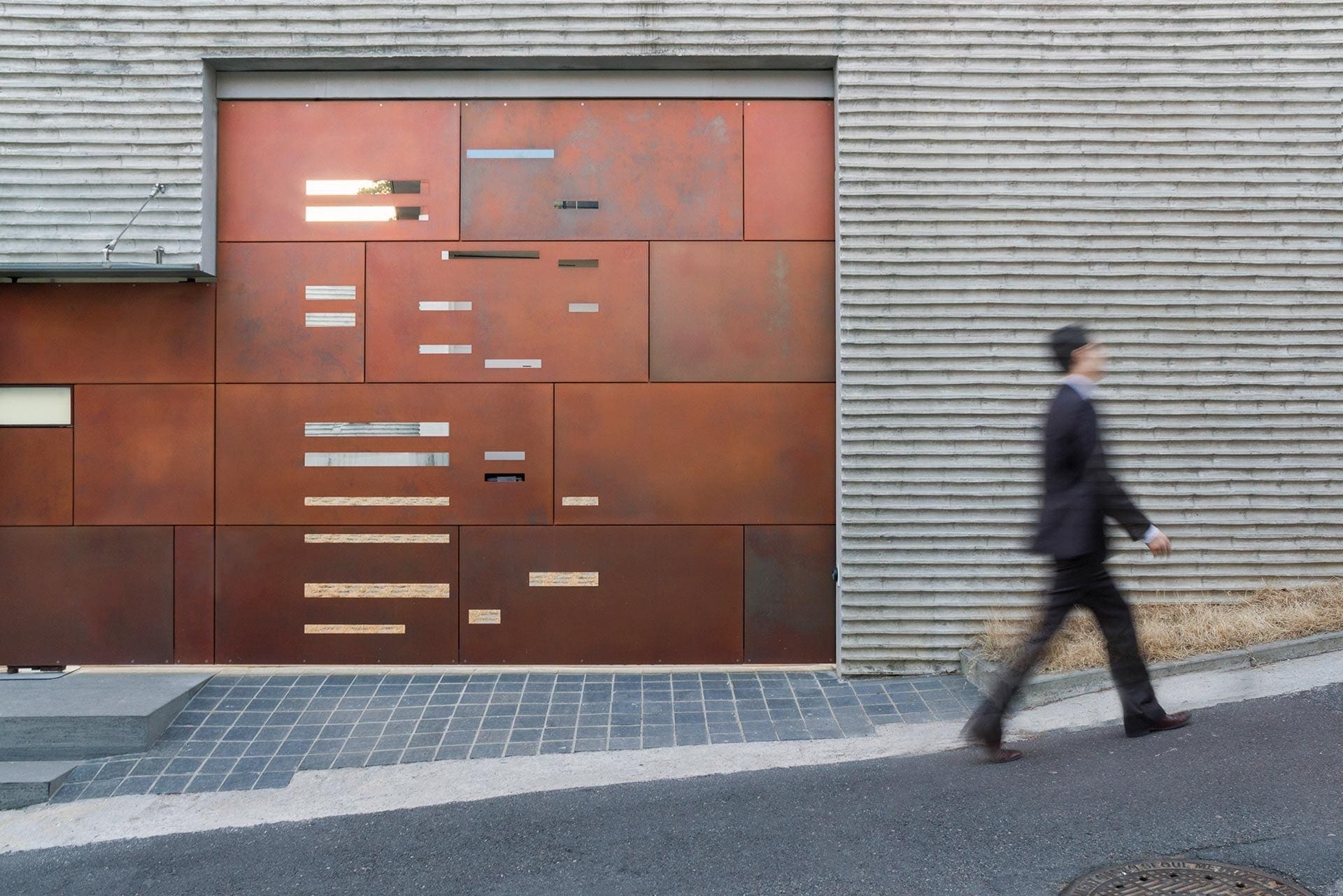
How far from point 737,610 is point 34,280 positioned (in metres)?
5.55

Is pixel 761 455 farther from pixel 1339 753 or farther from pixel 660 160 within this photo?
pixel 1339 753

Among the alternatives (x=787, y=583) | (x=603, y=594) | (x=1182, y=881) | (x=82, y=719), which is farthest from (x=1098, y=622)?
(x=82, y=719)

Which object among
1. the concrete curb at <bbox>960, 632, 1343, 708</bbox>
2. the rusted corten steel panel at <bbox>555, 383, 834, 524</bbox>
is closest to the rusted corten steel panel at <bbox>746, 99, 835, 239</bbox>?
the rusted corten steel panel at <bbox>555, 383, 834, 524</bbox>

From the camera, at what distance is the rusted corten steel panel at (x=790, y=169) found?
6805mm

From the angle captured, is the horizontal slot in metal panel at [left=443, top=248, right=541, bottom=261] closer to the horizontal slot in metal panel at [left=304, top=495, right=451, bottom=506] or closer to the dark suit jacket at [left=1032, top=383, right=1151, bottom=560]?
the horizontal slot in metal panel at [left=304, top=495, right=451, bottom=506]

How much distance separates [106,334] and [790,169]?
505 centimetres

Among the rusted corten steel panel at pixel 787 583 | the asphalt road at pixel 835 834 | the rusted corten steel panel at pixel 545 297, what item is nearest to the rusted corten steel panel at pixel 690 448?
the rusted corten steel panel at pixel 787 583

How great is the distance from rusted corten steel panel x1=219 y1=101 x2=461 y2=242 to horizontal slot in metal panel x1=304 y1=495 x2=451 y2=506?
1.86 metres

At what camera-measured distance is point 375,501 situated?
682 centimetres

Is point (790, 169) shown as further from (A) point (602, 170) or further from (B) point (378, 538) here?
(B) point (378, 538)

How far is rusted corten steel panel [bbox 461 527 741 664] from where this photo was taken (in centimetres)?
680

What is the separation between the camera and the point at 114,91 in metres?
6.62

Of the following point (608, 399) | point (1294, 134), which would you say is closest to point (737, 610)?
point (608, 399)

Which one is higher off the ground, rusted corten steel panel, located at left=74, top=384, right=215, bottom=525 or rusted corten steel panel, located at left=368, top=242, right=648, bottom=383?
rusted corten steel panel, located at left=368, top=242, right=648, bottom=383
